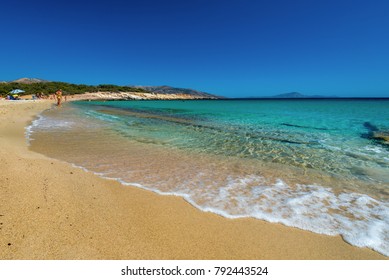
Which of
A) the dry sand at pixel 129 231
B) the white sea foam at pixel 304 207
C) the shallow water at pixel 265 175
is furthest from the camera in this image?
the shallow water at pixel 265 175

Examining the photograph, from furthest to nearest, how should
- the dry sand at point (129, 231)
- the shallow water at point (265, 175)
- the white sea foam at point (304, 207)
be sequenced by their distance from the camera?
the shallow water at point (265, 175), the white sea foam at point (304, 207), the dry sand at point (129, 231)

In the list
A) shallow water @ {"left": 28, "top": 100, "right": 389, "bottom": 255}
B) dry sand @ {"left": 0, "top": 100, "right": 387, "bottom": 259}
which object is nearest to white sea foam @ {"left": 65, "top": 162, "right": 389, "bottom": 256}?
shallow water @ {"left": 28, "top": 100, "right": 389, "bottom": 255}

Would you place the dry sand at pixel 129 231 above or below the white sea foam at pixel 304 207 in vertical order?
above

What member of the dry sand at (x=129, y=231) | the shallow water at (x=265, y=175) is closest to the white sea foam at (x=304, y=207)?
the shallow water at (x=265, y=175)

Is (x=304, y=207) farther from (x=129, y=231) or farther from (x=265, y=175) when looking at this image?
(x=129, y=231)

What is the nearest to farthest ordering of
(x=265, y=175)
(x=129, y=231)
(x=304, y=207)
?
1. (x=129, y=231)
2. (x=304, y=207)
3. (x=265, y=175)

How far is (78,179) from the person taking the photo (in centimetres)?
466

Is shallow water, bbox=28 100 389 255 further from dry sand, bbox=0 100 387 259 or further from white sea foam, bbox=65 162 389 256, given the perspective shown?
dry sand, bbox=0 100 387 259

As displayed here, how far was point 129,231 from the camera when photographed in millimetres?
2930

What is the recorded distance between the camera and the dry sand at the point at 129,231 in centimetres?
254

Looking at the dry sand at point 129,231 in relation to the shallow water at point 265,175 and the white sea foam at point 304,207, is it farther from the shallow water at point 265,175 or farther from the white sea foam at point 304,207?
the shallow water at point 265,175

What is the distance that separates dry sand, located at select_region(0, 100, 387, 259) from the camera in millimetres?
2543

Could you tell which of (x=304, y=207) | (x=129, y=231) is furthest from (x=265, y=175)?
(x=129, y=231)

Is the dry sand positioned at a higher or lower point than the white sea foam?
higher
